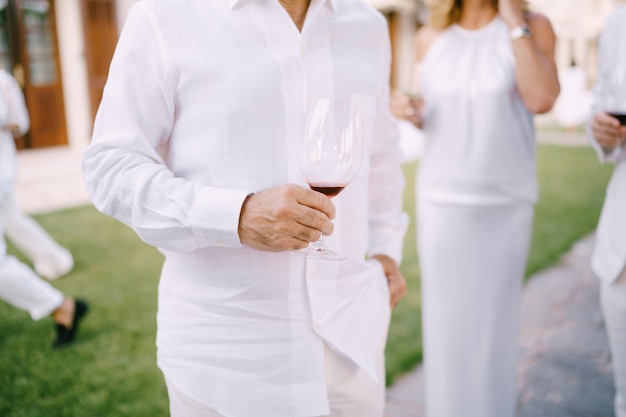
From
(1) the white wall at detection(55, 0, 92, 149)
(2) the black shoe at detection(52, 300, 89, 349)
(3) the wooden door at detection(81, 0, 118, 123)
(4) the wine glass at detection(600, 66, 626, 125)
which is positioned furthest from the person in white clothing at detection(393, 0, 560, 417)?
(1) the white wall at detection(55, 0, 92, 149)

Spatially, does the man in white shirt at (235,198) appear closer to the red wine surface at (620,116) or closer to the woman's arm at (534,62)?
the red wine surface at (620,116)

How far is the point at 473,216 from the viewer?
2689mm

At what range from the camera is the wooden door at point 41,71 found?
12.0 metres

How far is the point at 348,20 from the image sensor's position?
1.62 meters

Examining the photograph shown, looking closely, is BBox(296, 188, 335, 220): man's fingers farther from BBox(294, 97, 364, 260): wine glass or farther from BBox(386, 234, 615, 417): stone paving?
BBox(386, 234, 615, 417): stone paving

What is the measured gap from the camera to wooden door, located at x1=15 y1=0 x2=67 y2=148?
Answer: 39.4 ft

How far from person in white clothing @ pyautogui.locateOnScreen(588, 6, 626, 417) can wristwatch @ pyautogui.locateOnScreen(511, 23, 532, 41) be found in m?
0.28

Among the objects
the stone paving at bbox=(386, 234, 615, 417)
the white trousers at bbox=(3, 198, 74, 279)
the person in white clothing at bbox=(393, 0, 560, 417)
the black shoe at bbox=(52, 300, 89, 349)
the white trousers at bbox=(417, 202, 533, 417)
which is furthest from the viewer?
the white trousers at bbox=(3, 198, 74, 279)

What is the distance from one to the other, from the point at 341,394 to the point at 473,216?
4.48 feet

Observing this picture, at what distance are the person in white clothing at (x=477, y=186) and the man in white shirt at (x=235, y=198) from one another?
1202 mm

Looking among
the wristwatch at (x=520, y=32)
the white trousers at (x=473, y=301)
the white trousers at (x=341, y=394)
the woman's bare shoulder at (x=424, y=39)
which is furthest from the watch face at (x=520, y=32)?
the white trousers at (x=341, y=394)

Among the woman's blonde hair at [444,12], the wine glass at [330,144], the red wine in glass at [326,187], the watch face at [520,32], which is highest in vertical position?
the woman's blonde hair at [444,12]

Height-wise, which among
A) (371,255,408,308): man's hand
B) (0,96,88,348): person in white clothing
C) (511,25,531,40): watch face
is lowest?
(0,96,88,348): person in white clothing

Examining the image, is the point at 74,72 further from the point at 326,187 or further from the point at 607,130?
the point at 326,187
